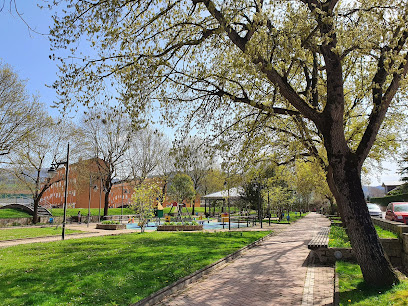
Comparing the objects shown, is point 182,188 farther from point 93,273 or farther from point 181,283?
point 181,283

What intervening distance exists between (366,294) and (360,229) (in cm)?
116

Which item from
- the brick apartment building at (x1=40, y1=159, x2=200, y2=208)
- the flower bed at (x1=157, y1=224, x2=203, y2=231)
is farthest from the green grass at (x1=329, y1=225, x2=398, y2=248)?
the brick apartment building at (x1=40, y1=159, x2=200, y2=208)

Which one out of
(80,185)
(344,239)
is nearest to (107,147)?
(80,185)

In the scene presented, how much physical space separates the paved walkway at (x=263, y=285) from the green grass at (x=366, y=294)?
37 centimetres

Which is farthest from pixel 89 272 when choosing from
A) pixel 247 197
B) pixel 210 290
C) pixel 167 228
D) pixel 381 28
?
pixel 247 197

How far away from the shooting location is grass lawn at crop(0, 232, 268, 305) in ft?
18.6

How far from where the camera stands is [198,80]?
9.66m

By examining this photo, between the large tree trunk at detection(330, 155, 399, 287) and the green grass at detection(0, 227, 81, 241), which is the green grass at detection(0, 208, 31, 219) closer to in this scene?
the green grass at detection(0, 227, 81, 241)

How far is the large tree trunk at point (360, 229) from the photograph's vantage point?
229 inches

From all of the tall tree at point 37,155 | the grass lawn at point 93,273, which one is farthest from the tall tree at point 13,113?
the grass lawn at point 93,273

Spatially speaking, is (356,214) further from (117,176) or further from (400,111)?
(117,176)

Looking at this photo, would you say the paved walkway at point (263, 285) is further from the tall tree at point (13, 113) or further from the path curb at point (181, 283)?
the tall tree at point (13, 113)

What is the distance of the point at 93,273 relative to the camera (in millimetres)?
7352

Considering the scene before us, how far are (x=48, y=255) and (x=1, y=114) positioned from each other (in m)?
14.7
